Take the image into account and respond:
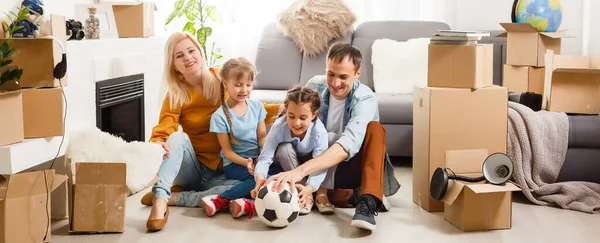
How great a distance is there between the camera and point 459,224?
304cm

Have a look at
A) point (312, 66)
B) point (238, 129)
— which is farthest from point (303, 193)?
point (312, 66)

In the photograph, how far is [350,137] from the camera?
3.16 metres

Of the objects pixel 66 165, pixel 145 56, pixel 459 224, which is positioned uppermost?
pixel 145 56

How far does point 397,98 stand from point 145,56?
1.42 m

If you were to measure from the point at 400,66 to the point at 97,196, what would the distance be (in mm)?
2350

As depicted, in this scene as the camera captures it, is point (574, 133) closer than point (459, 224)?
No

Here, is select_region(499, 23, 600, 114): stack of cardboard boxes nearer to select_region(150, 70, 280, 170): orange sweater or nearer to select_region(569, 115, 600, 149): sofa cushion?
select_region(569, 115, 600, 149): sofa cushion

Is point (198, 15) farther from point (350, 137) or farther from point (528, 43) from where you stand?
point (350, 137)

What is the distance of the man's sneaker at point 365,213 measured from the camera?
9.61 ft

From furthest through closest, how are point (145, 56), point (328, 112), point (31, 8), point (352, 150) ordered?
1. point (145, 56)
2. point (328, 112)
3. point (352, 150)
4. point (31, 8)

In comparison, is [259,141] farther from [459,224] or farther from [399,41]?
[399,41]

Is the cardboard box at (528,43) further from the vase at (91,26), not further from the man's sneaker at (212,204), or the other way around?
the vase at (91,26)

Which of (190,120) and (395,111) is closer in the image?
(190,120)

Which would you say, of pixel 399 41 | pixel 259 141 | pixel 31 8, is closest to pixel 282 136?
pixel 259 141
